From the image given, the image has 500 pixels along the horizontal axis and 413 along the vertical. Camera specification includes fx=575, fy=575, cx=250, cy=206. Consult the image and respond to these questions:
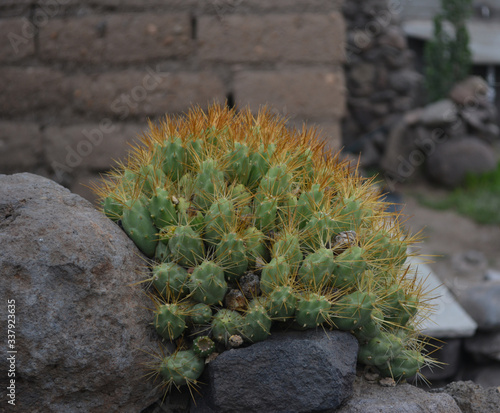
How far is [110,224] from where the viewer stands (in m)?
1.93

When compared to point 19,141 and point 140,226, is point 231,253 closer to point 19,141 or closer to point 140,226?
point 140,226

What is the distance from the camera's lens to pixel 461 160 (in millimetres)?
8867

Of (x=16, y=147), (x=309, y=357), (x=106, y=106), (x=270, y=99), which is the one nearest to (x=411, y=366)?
(x=309, y=357)

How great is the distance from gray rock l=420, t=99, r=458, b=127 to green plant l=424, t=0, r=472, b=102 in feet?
1.92

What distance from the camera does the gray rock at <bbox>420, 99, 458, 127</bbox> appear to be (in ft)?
29.1

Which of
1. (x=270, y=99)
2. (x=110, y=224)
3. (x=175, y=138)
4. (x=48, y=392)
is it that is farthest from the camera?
(x=270, y=99)

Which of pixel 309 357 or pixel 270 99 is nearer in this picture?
pixel 309 357

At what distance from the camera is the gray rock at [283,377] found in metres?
1.79

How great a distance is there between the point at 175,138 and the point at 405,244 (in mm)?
894

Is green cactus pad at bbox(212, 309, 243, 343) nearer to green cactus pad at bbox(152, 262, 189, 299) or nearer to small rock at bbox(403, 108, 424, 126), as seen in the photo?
green cactus pad at bbox(152, 262, 189, 299)

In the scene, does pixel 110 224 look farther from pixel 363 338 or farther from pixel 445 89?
pixel 445 89

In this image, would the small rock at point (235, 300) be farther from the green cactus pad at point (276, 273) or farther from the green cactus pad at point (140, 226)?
the green cactus pad at point (140, 226)

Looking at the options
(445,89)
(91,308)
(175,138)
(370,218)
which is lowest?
(445,89)

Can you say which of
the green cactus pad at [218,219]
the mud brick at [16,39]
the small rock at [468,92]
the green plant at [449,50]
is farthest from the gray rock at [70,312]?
the green plant at [449,50]
